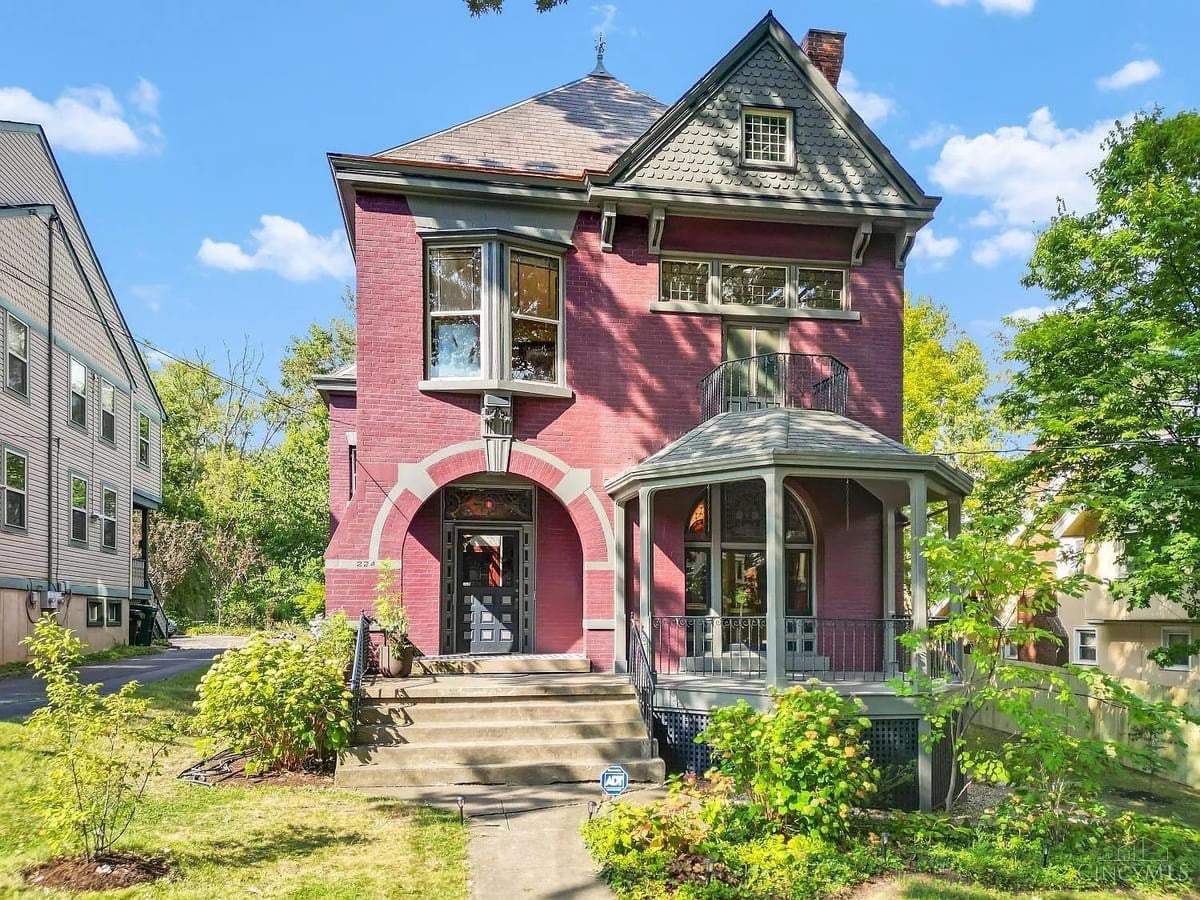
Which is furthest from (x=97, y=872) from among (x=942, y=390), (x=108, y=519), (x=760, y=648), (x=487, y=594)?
(x=942, y=390)

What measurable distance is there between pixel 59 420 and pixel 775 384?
16.3 m

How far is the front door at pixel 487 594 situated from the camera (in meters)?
12.4

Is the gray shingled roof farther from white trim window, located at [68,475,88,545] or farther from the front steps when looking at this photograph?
white trim window, located at [68,475,88,545]

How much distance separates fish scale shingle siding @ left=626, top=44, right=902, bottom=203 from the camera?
12.4 meters

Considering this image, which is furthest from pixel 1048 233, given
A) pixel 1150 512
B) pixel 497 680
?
pixel 497 680

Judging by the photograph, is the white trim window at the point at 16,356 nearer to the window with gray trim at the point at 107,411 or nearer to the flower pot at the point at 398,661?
the window with gray trim at the point at 107,411

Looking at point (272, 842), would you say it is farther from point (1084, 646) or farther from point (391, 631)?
point (1084, 646)

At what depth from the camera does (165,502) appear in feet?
108

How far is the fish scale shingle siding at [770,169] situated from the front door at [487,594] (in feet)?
19.1

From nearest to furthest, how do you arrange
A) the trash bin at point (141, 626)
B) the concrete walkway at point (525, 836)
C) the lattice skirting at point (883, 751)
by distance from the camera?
the concrete walkway at point (525, 836) < the lattice skirting at point (883, 751) < the trash bin at point (141, 626)

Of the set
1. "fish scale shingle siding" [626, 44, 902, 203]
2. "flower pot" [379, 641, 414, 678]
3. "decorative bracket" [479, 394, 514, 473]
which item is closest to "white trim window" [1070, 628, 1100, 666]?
"fish scale shingle siding" [626, 44, 902, 203]

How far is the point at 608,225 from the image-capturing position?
12.1 m

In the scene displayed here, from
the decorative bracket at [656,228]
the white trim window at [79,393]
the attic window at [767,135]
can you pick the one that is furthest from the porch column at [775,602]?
the white trim window at [79,393]

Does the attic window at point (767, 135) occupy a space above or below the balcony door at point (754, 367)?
above
